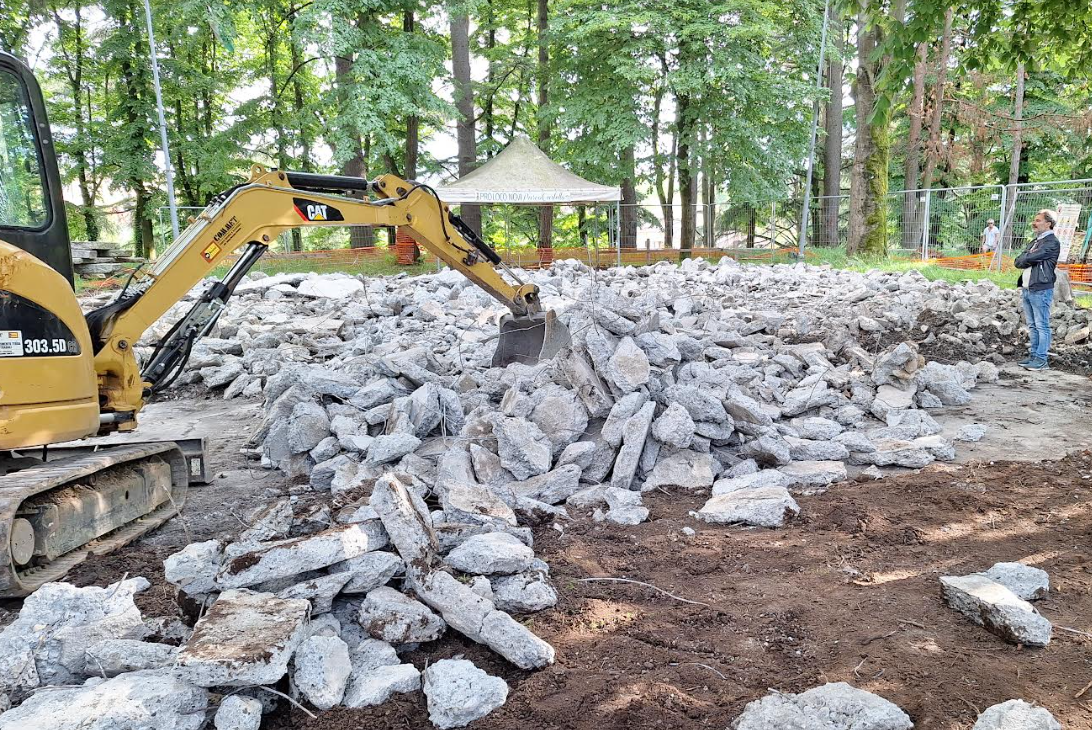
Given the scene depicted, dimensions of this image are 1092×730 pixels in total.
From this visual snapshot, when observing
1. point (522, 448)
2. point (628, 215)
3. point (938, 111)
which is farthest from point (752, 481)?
point (938, 111)

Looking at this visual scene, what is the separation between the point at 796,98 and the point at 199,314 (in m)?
17.9

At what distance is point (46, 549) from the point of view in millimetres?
4324

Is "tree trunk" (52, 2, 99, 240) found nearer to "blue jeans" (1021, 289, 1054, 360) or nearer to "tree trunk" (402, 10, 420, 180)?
"tree trunk" (402, 10, 420, 180)

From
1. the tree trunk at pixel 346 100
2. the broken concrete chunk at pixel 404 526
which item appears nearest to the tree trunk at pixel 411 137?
the tree trunk at pixel 346 100

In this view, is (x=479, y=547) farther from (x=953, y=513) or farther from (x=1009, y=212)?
(x=1009, y=212)

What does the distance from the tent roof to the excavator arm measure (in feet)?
35.4

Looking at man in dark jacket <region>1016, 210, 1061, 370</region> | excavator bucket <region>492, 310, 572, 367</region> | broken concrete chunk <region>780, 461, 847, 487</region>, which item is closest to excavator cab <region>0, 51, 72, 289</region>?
excavator bucket <region>492, 310, 572, 367</region>

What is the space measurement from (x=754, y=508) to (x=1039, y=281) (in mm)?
6170

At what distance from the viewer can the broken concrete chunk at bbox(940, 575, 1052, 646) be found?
3203mm

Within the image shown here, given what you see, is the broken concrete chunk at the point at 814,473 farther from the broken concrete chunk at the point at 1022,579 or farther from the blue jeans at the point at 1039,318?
the blue jeans at the point at 1039,318

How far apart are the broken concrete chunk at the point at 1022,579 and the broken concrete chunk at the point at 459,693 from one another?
2.53 metres

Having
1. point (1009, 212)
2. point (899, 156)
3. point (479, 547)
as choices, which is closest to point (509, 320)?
point (479, 547)

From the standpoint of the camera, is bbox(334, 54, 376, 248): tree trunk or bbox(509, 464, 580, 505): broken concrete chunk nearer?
bbox(509, 464, 580, 505): broken concrete chunk

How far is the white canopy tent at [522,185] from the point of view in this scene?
1741 centimetres
